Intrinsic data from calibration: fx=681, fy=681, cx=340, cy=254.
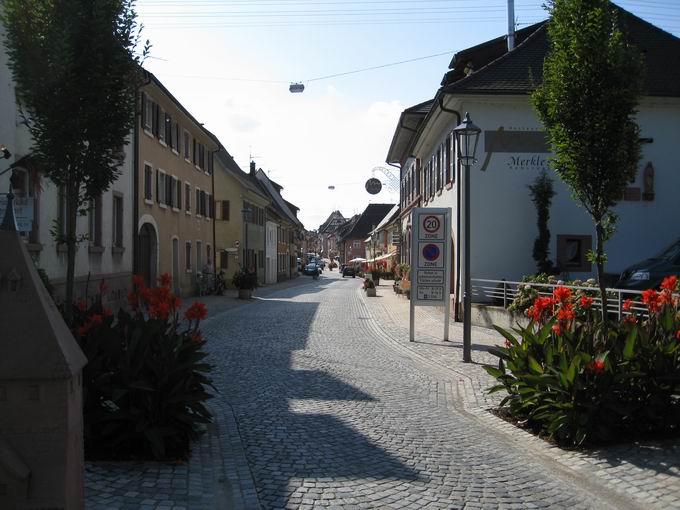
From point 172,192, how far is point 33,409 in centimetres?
2559

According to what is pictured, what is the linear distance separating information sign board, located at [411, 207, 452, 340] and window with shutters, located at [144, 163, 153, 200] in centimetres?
1283

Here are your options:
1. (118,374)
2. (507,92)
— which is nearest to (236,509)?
(118,374)

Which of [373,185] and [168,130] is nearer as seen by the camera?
[168,130]

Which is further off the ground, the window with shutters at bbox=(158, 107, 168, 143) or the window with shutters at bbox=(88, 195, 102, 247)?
the window with shutters at bbox=(158, 107, 168, 143)

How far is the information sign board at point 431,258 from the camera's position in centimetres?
1432

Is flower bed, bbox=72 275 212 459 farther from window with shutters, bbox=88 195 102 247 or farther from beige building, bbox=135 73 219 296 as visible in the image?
beige building, bbox=135 73 219 296

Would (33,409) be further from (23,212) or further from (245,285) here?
(245,285)

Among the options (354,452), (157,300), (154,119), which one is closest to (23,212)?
(157,300)

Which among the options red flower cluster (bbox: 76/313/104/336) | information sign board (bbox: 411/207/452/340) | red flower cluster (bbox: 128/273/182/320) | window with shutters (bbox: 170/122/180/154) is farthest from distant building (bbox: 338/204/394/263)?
red flower cluster (bbox: 76/313/104/336)

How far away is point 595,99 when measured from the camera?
717 cm

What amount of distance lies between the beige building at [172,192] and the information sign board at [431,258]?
37.4 feet

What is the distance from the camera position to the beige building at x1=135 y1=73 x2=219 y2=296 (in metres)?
24.1

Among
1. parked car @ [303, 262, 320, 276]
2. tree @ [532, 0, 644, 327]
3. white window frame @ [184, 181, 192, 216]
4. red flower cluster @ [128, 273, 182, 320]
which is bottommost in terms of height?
parked car @ [303, 262, 320, 276]

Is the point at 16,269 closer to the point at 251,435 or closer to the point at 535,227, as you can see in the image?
the point at 251,435
